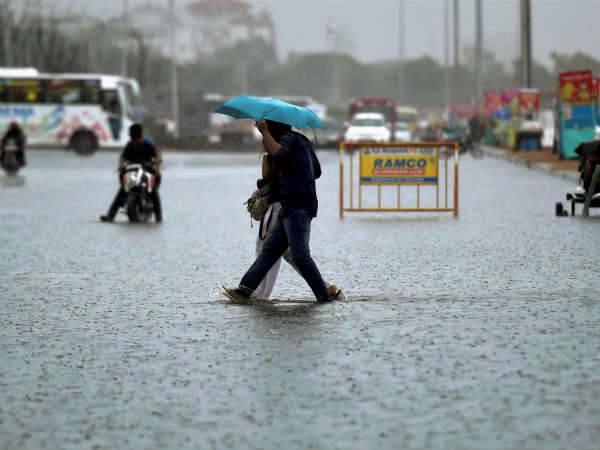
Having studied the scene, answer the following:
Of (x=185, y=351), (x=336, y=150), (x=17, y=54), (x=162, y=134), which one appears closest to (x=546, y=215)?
(x=185, y=351)

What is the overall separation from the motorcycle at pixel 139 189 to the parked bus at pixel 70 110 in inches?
1412

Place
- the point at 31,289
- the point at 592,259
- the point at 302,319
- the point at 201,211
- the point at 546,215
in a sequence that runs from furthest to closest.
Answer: the point at 201,211, the point at 546,215, the point at 592,259, the point at 31,289, the point at 302,319

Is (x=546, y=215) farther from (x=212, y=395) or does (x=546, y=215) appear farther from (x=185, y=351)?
(x=212, y=395)

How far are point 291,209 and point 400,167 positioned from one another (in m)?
10.3

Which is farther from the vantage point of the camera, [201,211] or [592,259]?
[201,211]

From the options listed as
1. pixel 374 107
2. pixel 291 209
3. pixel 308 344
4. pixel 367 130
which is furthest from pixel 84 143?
pixel 308 344

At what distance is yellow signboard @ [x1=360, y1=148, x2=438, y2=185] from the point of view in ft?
64.2

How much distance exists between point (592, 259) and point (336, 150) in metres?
48.4

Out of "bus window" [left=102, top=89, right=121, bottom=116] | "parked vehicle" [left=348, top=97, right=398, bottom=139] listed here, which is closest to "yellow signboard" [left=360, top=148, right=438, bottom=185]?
"bus window" [left=102, top=89, right=121, bottom=116]

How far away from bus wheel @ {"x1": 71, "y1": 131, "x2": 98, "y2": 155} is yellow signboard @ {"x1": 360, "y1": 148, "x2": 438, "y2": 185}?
3514 cm

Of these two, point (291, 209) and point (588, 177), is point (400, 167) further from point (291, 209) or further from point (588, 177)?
point (291, 209)

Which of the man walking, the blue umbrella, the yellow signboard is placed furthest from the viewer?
the yellow signboard

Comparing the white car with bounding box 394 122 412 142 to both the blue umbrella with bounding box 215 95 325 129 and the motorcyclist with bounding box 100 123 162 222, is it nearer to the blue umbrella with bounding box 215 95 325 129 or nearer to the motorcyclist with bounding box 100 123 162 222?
the motorcyclist with bounding box 100 123 162 222

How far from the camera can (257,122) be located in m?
9.16
